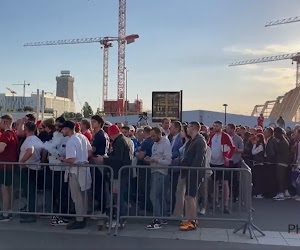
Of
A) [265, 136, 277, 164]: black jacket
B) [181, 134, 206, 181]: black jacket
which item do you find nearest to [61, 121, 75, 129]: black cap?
[181, 134, 206, 181]: black jacket

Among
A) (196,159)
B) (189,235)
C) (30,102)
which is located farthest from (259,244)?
(30,102)

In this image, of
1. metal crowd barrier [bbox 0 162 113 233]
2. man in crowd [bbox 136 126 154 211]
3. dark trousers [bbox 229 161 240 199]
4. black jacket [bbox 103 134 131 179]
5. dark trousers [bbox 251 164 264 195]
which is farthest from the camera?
dark trousers [bbox 251 164 264 195]

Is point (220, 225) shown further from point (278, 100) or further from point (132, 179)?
point (278, 100)

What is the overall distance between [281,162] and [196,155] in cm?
464

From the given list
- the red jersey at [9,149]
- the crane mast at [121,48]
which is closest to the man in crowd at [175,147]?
the red jersey at [9,149]

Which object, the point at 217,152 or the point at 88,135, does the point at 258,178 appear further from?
the point at 88,135

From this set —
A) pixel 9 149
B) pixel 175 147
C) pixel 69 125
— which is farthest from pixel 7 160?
pixel 175 147

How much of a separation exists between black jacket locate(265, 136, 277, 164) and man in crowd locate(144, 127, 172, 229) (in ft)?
13.3

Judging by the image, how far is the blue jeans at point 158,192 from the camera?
7.88 meters

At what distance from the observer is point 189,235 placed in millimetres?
7227

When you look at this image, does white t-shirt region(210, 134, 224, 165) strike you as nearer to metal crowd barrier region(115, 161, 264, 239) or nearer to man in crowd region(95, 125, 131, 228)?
metal crowd barrier region(115, 161, 264, 239)

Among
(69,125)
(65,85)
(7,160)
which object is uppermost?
(65,85)

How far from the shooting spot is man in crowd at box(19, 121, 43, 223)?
7871 mm

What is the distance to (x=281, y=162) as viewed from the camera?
37.0 ft
